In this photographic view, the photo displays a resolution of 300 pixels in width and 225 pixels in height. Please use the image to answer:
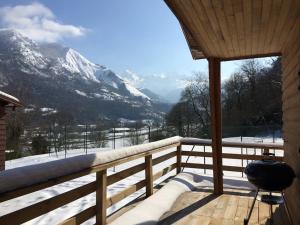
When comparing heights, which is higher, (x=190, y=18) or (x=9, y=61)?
(x=9, y=61)

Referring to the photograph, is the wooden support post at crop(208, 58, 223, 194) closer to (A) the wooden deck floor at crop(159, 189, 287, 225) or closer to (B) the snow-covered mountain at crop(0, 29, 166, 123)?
(A) the wooden deck floor at crop(159, 189, 287, 225)

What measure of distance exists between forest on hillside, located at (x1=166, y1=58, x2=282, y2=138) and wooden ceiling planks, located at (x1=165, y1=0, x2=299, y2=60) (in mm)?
21200

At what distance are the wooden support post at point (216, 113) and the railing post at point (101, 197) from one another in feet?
7.96

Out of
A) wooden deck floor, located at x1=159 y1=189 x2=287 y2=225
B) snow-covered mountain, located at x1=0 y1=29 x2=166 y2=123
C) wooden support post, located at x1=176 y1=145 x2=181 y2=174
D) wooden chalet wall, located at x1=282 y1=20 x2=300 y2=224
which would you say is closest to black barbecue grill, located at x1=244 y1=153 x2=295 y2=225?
wooden chalet wall, located at x1=282 y1=20 x2=300 y2=224

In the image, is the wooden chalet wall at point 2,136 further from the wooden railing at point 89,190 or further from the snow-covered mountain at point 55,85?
the snow-covered mountain at point 55,85

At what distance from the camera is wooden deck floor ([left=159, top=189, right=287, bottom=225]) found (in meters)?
4.03

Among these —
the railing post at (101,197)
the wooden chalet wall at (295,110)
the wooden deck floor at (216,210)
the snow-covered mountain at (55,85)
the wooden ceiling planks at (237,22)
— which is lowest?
the wooden deck floor at (216,210)

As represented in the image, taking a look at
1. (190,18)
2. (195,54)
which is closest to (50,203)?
(190,18)

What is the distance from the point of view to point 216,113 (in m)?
5.28

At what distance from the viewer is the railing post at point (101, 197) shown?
3.41m

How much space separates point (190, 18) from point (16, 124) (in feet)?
66.7

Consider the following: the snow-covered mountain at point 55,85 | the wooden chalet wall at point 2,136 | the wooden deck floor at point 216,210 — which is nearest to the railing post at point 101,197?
the wooden deck floor at point 216,210

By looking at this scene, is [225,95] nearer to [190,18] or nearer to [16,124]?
[16,124]

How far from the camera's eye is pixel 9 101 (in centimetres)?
1081
